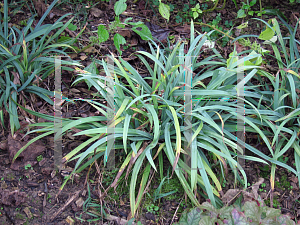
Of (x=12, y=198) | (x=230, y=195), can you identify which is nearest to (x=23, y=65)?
(x=12, y=198)

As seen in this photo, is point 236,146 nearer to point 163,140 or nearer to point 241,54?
point 163,140

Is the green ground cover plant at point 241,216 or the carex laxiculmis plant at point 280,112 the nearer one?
the green ground cover plant at point 241,216

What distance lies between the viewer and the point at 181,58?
189 centimetres

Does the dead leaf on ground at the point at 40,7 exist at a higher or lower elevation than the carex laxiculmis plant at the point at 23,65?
higher

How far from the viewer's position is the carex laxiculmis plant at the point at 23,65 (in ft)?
6.15

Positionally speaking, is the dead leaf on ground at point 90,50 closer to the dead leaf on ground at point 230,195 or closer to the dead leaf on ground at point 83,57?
the dead leaf on ground at point 83,57

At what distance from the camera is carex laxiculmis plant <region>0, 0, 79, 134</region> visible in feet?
6.15

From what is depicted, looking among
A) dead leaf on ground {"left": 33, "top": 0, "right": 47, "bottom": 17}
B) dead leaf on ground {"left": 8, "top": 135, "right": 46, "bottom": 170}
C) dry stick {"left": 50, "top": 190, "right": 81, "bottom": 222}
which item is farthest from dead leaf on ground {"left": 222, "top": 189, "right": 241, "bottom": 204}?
dead leaf on ground {"left": 33, "top": 0, "right": 47, "bottom": 17}

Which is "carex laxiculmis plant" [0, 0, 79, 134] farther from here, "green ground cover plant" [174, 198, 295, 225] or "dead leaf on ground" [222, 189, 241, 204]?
"dead leaf on ground" [222, 189, 241, 204]

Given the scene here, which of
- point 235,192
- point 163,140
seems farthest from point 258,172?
point 163,140

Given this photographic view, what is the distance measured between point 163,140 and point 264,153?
2.71 ft

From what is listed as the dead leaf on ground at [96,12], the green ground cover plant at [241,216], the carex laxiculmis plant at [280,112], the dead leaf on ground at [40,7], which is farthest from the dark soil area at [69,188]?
the dead leaf on ground at [40,7]

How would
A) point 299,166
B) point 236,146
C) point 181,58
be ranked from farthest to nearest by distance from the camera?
point 181,58 → point 299,166 → point 236,146

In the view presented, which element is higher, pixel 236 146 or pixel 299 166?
pixel 236 146
